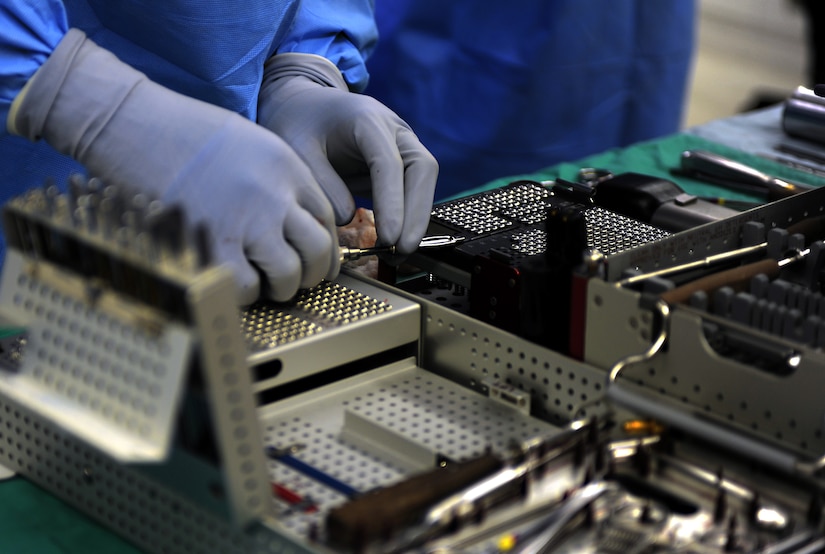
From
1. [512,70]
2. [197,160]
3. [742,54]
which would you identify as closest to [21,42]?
[197,160]

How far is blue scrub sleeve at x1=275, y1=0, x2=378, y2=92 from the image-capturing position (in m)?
1.79

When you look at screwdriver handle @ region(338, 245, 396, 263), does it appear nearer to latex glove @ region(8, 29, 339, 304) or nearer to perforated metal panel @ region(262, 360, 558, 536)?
latex glove @ region(8, 29, 339, 304)

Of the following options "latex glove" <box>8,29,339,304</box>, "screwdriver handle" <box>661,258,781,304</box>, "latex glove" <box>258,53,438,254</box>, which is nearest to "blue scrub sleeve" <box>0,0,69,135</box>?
"latex glove" <box>8,29,339,304</box>

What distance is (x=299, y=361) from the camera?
3.79ft

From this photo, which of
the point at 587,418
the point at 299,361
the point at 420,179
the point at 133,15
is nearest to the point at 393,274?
the point at 420,179

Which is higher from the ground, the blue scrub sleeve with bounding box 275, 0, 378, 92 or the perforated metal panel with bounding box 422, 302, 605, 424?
the blue scrub sleeve with bounding box 275, 0, 378, 92

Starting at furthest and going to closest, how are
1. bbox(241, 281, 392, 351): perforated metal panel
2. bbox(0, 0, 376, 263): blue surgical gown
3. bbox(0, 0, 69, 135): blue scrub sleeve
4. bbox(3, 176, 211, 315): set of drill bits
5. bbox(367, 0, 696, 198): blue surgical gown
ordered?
bbox(367, 0, 696, 198): blue surgical gown < bbox(0, 0, 376, 263): blue surgical gown < bbox(0, 0, 69, 135): blue scrub sleeve < bbox(241, 281, 392, 351): perforated metal panel < bbox(3, 176, 211, 315): set of drill bits

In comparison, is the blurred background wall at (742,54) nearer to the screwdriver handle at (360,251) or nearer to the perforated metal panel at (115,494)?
the screwdriver handle at (360,251)

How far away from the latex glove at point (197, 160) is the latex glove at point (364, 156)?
0.12 meters

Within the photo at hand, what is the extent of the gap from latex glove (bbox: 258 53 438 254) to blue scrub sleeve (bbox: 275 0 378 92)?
0.24 meters

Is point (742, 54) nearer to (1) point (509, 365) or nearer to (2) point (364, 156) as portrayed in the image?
(2) point (364, 156)

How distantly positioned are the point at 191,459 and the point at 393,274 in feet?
1.93

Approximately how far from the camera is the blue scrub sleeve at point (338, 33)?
1787 millimetres

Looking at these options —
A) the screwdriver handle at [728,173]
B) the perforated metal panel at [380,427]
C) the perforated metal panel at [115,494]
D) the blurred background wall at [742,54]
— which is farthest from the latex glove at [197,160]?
the blurred background wall at [742,54]
